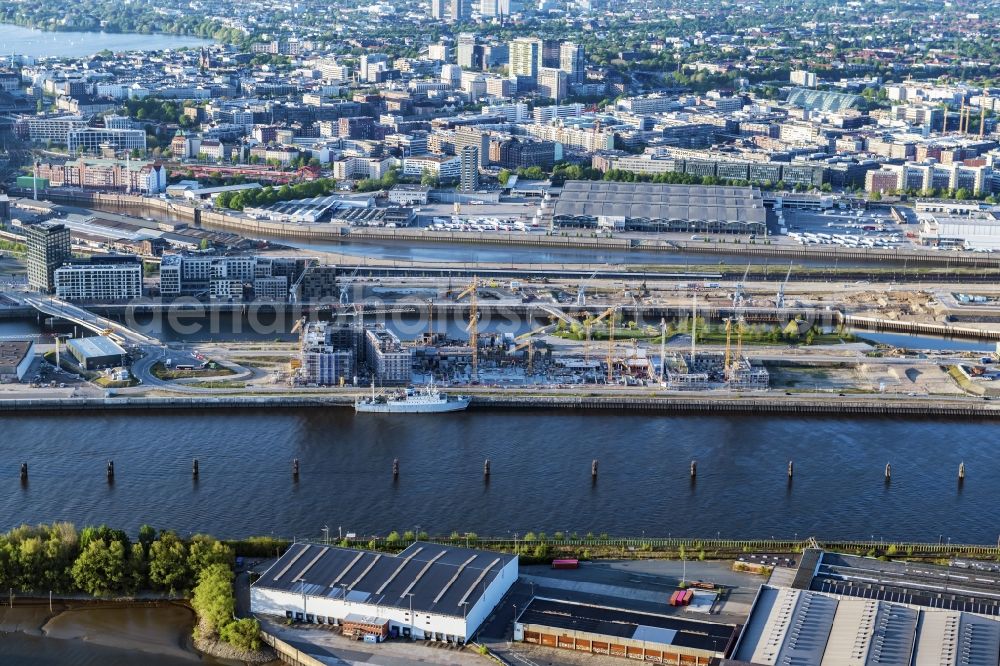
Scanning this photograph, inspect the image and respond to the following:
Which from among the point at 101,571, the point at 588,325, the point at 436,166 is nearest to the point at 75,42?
the point at 436,166

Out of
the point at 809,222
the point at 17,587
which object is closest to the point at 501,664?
the point at 17,587

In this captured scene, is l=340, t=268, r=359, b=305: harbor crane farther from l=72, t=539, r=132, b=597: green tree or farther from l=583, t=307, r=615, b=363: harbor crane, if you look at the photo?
l=72, t=539, r=132, b=597: green tree

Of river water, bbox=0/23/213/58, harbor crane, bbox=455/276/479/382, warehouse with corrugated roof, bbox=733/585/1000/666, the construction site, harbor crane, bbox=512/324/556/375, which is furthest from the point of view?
river water, bbox=0/23/213/58

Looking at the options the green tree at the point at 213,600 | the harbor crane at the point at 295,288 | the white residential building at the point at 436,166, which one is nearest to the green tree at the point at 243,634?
the green tree at the point at 213,600

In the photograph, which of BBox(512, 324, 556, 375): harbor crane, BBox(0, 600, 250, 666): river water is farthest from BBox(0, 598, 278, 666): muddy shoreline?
BBox(512, 324, 556, 375): harbor crane

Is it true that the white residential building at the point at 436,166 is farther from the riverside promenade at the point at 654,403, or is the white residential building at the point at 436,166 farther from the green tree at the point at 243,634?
the green tree at the point at 243,634

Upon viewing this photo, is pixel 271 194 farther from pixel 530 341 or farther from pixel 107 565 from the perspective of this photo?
pixel 107 565
